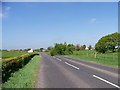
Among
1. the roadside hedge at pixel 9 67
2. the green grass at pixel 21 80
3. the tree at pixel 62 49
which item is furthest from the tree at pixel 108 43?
the green grass at pixel 21 80

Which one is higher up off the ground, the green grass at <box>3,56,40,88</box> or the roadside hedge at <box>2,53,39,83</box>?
the roadside hedge at <box>2,53,39,83</box>

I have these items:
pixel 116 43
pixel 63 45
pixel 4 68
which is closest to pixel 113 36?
pixel 116 43

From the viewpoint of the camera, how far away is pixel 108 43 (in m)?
110

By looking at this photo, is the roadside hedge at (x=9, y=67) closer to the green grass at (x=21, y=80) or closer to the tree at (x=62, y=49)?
the green grass at (x=21, y=80)

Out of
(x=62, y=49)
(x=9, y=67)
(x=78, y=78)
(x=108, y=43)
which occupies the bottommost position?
(x=78, y=78)

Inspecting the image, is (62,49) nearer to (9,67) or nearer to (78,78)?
(9,67)

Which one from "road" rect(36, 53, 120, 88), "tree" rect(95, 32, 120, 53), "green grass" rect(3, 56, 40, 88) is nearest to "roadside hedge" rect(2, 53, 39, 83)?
"green grass" rect(3, 56, 40, 88)

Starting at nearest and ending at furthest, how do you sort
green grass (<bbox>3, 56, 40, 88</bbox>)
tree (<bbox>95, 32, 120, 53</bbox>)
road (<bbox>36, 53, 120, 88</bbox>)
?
green grass (<bbox>3, 56, 40, 88</bbox>)
road (<bbox>36, 53, 120, 88</bbox>)
tree (<bbox>95, 32, 120, 53</bbox>)

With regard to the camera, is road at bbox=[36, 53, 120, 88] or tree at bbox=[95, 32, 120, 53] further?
tree at bbox=[95, 32, 120, 53]

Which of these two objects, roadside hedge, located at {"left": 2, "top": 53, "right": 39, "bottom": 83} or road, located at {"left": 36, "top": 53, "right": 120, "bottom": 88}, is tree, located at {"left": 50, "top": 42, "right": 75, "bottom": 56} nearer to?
roadside hedge, located at {"left": 2, "top": 53, "right": 39, "bottom": 83}

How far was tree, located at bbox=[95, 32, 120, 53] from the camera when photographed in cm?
10928

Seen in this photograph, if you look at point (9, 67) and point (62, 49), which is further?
point (62, 49)

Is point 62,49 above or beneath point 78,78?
above

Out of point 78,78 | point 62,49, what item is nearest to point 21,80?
point 78,78
